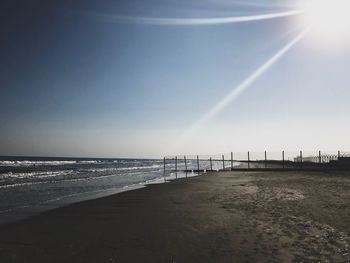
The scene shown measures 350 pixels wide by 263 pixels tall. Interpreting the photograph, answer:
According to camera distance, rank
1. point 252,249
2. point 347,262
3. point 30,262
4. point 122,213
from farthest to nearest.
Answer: point 122,213
point 252,249
point 30,262
point 347,262

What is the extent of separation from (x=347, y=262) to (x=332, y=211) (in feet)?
17.9

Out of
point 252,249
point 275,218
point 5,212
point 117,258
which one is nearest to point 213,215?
point 275,218

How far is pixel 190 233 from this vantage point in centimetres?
920

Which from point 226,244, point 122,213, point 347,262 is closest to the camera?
point 347,262

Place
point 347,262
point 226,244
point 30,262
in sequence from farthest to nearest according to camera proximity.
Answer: point 226,244 → point 30,262 → point 347,262

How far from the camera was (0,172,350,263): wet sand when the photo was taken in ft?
23.4

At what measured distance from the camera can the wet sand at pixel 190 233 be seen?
7.13m

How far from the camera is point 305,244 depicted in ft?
25.1

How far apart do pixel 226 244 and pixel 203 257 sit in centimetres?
110

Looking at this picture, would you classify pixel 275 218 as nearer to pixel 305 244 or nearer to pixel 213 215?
pixel 213 215

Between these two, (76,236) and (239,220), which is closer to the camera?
(76,236)

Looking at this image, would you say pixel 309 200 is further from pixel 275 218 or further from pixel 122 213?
pixel 122 213

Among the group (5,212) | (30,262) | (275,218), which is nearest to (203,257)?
(30,262)

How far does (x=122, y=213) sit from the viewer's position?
504 inches
